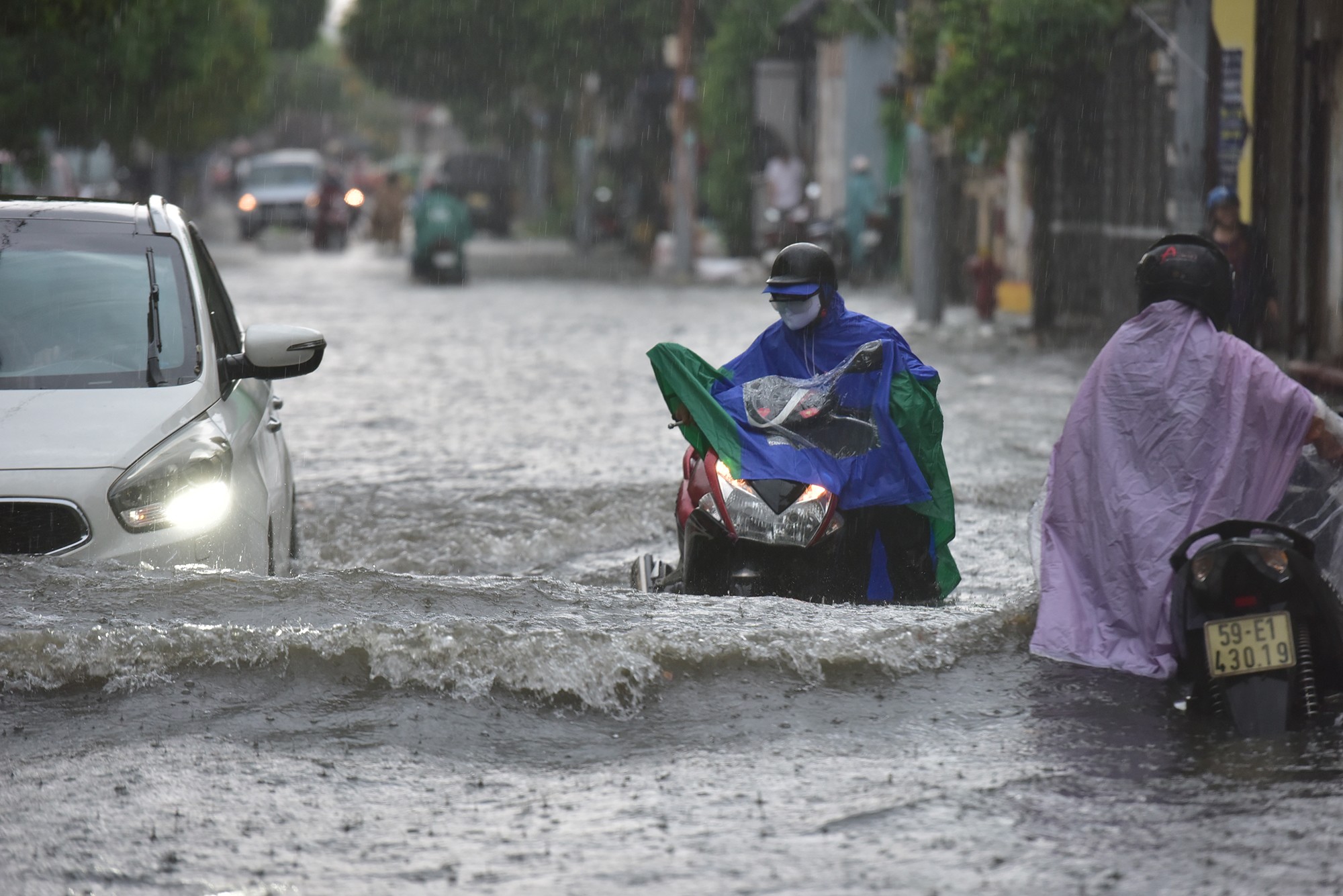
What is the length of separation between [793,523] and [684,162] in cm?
2623

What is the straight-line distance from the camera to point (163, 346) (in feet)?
21.9

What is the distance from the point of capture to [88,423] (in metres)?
6.10

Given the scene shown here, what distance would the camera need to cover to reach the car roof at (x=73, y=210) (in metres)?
7.16

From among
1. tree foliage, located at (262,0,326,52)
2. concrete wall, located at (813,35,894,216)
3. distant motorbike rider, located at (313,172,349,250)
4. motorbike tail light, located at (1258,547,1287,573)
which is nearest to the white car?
motorbike tail light, located at (1258,547,1287,573)

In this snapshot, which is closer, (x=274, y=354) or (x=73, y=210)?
(x=274, y=354)

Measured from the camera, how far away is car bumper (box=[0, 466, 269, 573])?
5.77 m

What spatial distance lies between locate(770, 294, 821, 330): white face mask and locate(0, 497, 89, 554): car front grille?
250 centimetres

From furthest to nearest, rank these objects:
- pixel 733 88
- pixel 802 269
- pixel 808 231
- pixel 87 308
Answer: pixel 733 88 → pixel 808 231 → pixel 802 269 → pixel 87 308

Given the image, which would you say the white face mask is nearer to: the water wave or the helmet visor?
the helmet visor

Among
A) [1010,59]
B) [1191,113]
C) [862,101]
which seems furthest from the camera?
[862,101]

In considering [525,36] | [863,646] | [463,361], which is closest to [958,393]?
[463,361]

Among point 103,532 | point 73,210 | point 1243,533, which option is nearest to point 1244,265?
point 1243,533

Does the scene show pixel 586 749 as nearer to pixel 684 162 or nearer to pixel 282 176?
pixel 684 162

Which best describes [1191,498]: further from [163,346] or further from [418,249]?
[418,249]
